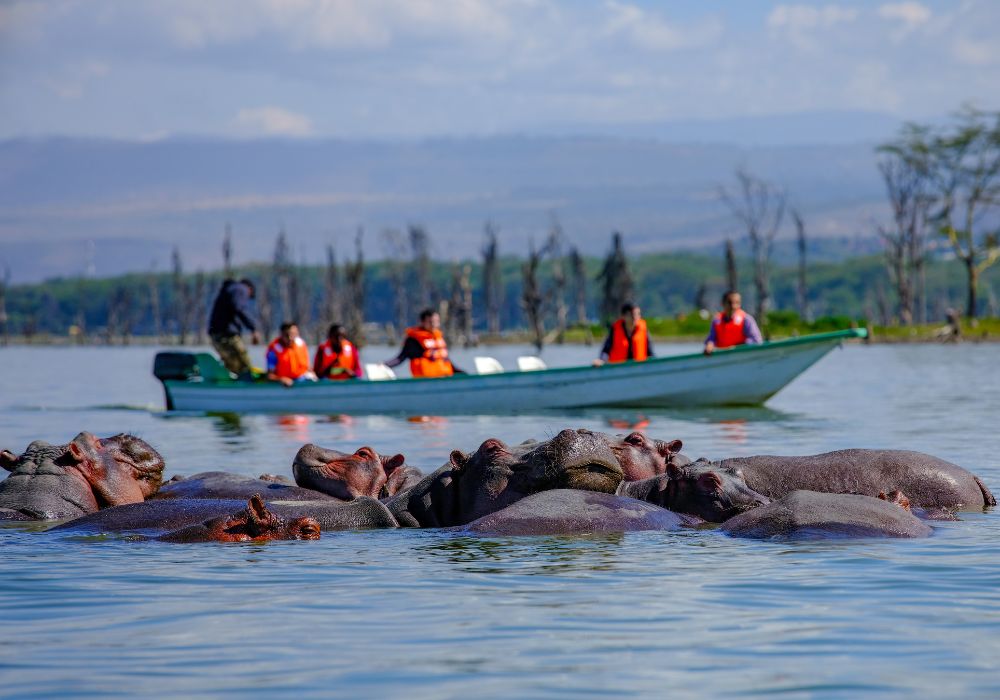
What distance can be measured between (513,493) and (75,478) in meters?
3.48

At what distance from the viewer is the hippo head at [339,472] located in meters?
12.2

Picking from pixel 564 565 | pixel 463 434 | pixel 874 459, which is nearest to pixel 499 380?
pixel 463 434

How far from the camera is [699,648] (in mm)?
7301

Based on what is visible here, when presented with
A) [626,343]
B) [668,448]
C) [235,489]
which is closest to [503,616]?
[668,448]

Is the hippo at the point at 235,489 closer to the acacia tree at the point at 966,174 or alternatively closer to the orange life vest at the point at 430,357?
the orange life vest at the point at 430,357

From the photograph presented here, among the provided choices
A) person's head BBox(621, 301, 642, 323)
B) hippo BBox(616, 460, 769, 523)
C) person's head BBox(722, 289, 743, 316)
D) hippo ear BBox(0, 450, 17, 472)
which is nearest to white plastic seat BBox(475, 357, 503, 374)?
person's head BBox(621, 301, 642, 323)

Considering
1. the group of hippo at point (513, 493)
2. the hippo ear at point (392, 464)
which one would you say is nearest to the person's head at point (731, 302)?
the hippo ear at point (392, 464)

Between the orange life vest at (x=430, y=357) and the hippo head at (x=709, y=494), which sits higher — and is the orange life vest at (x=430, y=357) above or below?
above

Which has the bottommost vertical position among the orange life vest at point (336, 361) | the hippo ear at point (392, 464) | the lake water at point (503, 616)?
the lake water at point (503, 616)

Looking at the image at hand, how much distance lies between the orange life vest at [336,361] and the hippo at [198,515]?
17068mm

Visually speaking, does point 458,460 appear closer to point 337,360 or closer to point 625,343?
point 625,343

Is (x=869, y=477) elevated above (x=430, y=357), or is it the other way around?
(x=430, y=357)

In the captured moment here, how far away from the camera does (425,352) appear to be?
27.8m

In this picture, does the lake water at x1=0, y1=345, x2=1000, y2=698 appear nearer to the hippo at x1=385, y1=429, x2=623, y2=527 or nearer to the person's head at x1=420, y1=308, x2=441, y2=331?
the hippo at x1=385, y1=429, x2=623, y2=527
